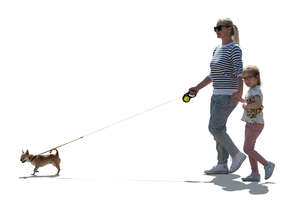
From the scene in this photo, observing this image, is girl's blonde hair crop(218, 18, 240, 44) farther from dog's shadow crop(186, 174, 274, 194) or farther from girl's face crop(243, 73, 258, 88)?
dog's shadow crop(186, 174, 274, 194)

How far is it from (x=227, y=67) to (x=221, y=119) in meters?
0.71

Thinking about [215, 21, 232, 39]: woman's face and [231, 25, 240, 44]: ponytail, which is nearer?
[215, 21, 232, 39]: woman's face

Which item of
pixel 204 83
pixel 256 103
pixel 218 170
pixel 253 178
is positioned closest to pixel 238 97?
pixel 256 103

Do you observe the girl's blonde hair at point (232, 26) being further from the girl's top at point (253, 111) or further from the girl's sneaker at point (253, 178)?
the girl's sneaker at point (253, 178)

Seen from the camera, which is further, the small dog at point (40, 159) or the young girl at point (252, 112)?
the small dog at point (40, 159)

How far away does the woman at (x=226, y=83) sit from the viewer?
256 inches

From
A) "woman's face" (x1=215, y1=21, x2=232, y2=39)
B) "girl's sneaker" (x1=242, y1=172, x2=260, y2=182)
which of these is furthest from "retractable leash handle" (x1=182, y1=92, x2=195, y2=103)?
"girl's sneaker" (x1=242, y1=172, x2=260, y2=182)

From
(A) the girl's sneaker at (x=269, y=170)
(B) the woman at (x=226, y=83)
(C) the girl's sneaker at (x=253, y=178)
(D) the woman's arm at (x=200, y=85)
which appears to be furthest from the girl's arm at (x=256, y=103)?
(D) the woman's arm at (x=200, y=85)

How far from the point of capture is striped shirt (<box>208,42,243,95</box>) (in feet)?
21.3

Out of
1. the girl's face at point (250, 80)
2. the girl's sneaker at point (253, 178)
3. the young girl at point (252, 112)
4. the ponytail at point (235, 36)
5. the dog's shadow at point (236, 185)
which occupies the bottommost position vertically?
the dog's shadow at point (236, 185)

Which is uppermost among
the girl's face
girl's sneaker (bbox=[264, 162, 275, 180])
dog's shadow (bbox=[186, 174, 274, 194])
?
the girl's face

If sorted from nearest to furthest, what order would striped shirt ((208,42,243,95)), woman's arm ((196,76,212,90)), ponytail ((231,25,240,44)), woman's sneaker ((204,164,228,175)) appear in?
striped shirt ((208,42,243,95)) → ponytail ((231,25,240,44)) → woman's sneaker ((204,164,228,175)) → woman's arm ((196,76,212,90))

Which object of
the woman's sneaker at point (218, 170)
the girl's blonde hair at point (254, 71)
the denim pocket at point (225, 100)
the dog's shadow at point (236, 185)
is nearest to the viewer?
the dog's shadow at point (236, 185)

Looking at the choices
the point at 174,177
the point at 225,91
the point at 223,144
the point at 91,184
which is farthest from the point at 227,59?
the point at 91,184
